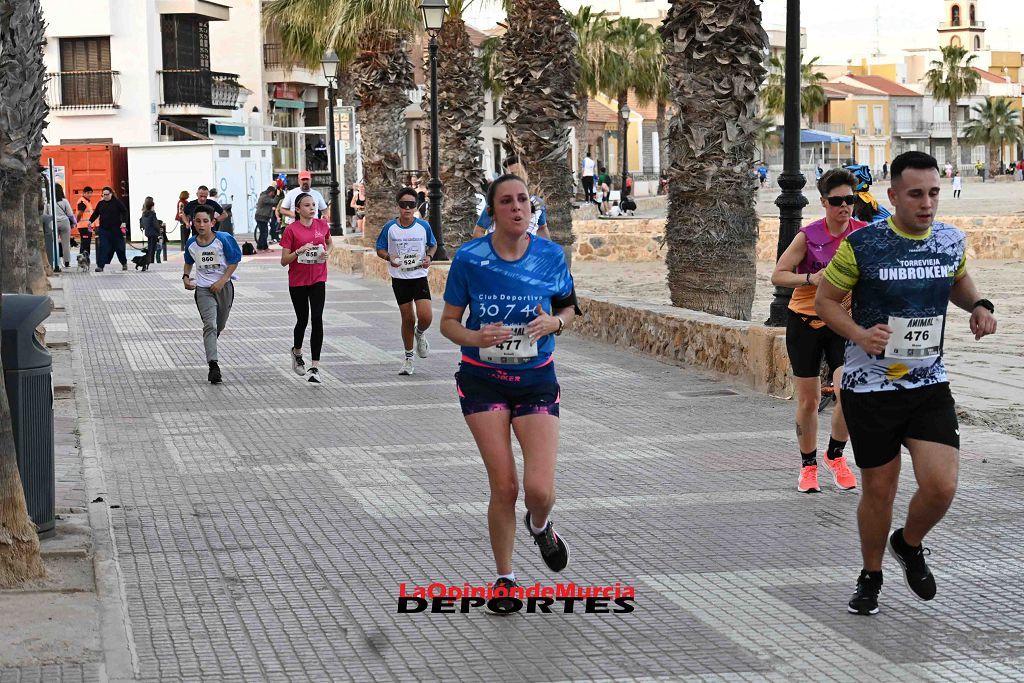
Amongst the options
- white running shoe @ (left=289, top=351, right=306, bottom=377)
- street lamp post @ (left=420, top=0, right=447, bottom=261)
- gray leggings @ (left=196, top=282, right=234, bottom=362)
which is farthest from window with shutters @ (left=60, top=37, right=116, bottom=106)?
white running shoe @ (left=289, top=351, right=306, bottom=377)

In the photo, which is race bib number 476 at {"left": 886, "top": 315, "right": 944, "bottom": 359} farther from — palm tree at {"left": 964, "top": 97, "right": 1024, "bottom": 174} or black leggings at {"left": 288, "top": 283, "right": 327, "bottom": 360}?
palm tree at {"left": 964, "top": 97, "right": 1024, "bottom": 174}

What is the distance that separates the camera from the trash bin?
6.59 meters

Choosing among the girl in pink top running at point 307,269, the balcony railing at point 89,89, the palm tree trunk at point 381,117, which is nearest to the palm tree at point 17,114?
the girl in pink top running at point 307,269

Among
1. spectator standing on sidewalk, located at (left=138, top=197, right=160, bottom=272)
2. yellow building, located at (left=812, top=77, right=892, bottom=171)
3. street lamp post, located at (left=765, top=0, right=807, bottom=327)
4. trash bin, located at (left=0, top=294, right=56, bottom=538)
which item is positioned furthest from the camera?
yellow building, located at (left=812, top=77, right=892, bottom=171)

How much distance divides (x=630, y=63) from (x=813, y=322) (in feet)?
210

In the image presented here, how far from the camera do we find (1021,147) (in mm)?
129250

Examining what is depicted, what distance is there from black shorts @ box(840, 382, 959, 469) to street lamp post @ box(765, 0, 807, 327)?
249 inches

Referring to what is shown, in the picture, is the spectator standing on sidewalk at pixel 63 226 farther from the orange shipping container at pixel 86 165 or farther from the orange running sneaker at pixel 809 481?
the orange running sneaker at pixel 809 481

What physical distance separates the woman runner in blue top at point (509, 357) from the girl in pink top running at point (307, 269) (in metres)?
7.32

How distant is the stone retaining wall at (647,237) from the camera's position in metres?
29.9

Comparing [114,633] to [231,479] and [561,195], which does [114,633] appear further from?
[561,195]

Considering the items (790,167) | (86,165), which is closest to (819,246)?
(790,167)

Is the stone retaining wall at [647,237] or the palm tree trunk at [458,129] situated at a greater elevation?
the palm tree trunk at [458,129]

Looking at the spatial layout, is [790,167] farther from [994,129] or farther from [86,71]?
[994,129]
